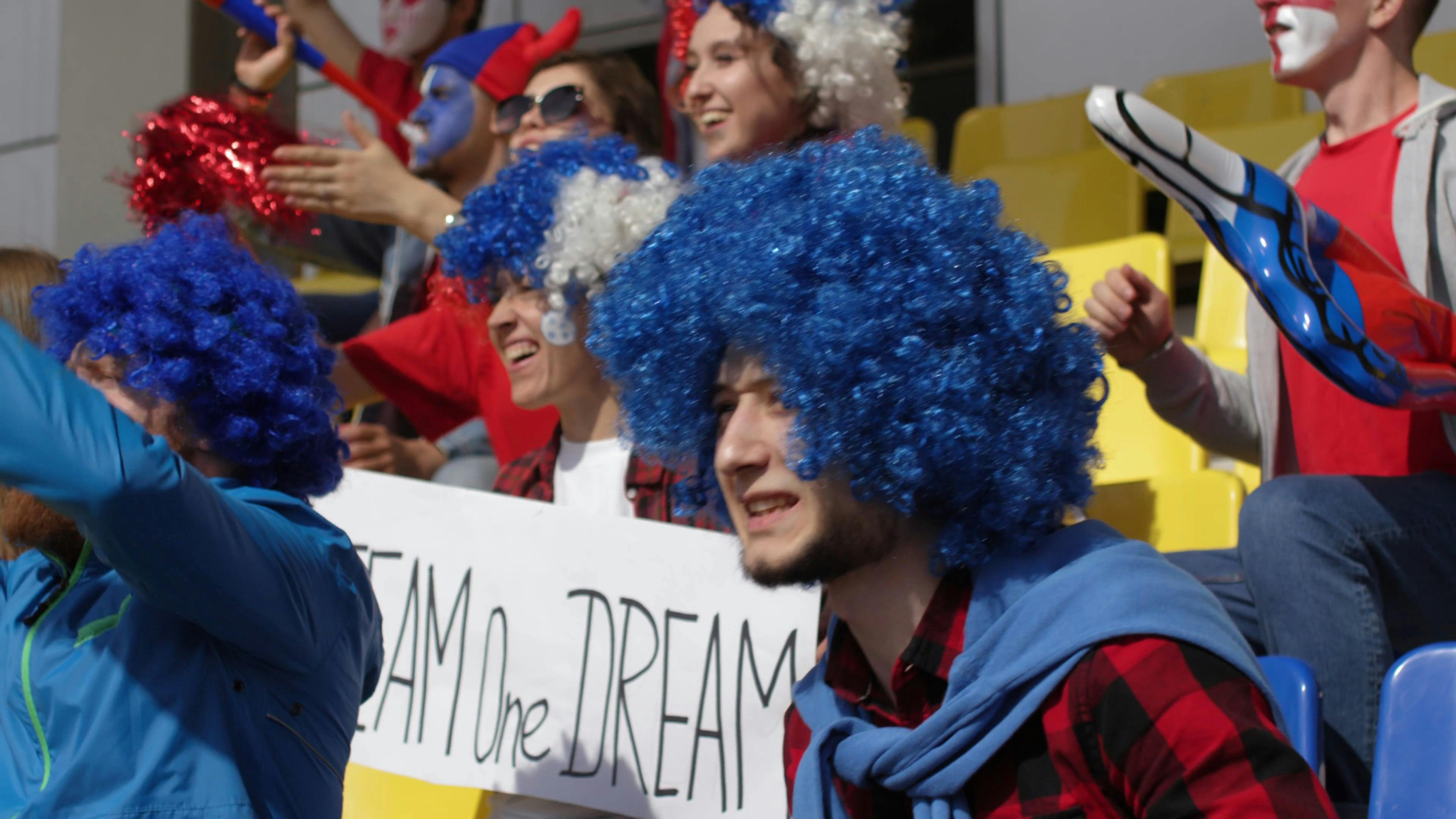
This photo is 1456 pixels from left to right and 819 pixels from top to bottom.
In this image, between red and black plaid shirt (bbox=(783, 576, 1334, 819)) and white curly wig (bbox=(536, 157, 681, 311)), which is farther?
white curly wig (bbox=(536, 157, 681, 311))

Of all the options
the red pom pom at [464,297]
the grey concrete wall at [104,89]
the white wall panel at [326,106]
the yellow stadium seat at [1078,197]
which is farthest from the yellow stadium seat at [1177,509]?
the grey concrete wall at [104,89]

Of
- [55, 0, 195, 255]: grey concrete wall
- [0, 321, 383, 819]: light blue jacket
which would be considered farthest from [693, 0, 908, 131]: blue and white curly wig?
[55, 0, 195, 255]: grey concrete wall

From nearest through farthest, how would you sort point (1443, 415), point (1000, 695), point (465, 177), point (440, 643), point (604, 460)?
point (1000, 695), point (1443, 415), point (440, 643), point (604, 460), point (465, 177)

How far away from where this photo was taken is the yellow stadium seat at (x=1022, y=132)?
609 cm

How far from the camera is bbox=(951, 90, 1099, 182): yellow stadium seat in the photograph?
609 centimetres

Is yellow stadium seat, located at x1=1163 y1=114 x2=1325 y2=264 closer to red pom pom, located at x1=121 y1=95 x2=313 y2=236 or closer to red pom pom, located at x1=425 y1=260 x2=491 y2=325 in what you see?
red pom pom, located at x1=425 y1=260 x2=491 y2=325

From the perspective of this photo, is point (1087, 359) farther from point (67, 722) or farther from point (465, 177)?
point (465, 177)

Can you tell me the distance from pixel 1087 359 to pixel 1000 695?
541 millimetres

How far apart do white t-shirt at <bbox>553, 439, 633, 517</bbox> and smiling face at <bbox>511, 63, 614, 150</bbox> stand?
3.08 feet

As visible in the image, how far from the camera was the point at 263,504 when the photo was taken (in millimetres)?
1912

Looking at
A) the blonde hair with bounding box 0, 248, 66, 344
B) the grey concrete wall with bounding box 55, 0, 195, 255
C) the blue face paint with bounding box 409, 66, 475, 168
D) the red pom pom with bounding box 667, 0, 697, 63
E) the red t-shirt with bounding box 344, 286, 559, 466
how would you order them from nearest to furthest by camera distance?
the blonde hair with bounding box 0, 248, 66, 344 → the red t-shirt with bounding box 344, 286, 559, 466 → the red pom pom with bounding box 667, 0, 697, 63 → the blue face paint with bounding box 409, 66, 475, 168 → the grey concrete wall with bounding box 55, 0, 195, 255

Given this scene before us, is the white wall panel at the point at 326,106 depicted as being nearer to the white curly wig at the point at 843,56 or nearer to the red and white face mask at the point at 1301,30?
the white curly wig at the point at 843,56

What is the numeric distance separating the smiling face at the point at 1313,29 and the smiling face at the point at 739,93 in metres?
1.29

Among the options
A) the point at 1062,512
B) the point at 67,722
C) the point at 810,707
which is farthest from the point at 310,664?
the point at 1062,512
